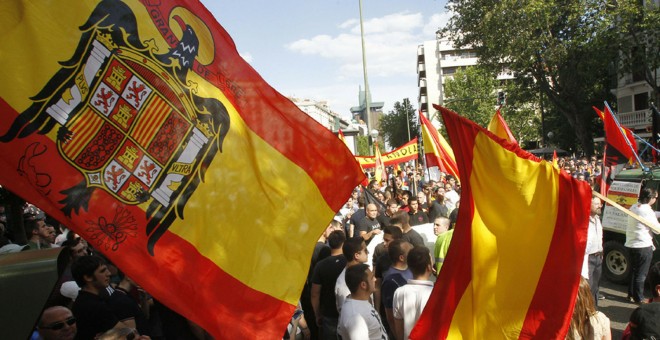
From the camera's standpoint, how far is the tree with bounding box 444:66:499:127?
202 feet

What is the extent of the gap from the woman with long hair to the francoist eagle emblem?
7.92 feet

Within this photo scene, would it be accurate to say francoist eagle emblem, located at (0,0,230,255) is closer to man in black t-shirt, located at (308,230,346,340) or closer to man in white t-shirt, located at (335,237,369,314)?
man in white t-shirt, located at (335,237,369,314)

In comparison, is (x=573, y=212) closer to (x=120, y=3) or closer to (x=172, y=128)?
(x=172, y=128)

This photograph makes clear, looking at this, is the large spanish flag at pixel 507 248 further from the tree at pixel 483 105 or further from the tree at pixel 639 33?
the tree at pixel 483 105

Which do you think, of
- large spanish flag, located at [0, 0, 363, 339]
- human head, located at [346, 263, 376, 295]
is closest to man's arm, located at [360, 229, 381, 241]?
human head, located at [346, 263, 376, 295]

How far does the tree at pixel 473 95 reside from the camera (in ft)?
202

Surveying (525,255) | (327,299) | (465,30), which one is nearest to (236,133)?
(525,255)

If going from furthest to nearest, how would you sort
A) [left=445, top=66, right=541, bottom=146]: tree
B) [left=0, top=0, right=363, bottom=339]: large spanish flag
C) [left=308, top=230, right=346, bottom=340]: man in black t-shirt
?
[left=445, top=66, right=541, bottom=146]: tree, [left=308, top=230, right=346, bottom=340]: man in black t-shirt, [left=0, top=0, right=363, bottom=339]: large spanish flag

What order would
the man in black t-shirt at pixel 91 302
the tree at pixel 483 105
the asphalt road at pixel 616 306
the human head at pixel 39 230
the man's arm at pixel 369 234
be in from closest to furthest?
the man in black t-shirt at pixel 91 302, the asphalt road at pixel 616 306, the human head at pixel 39 230, the man's arm at pixel 369 234, the tree at pixel 483 105

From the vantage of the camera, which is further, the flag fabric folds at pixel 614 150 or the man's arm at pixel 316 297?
the flag fabric folds at pixel 614 150

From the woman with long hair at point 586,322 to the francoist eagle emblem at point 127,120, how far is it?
7.92 ft

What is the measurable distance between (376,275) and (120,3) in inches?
154

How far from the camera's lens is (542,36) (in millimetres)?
29969

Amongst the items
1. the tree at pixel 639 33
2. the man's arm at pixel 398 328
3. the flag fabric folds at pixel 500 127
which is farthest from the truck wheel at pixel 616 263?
the tree at pixel 639 33
